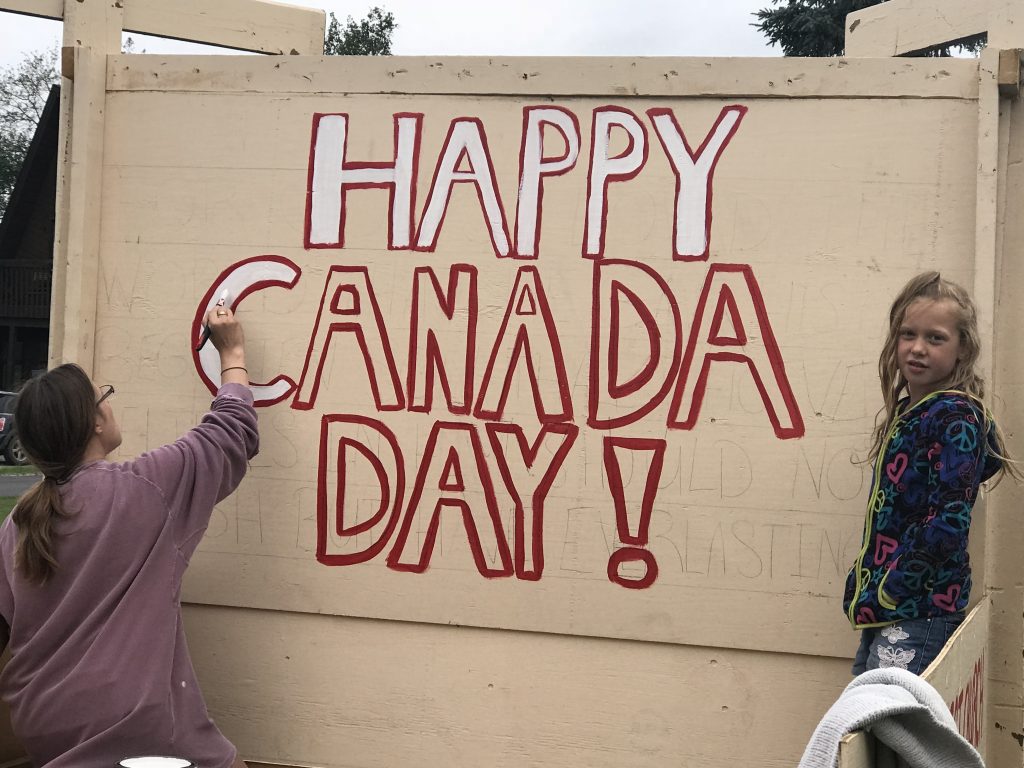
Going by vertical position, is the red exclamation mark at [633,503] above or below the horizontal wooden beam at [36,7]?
below

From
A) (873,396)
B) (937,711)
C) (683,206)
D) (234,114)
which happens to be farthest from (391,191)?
(937,711)

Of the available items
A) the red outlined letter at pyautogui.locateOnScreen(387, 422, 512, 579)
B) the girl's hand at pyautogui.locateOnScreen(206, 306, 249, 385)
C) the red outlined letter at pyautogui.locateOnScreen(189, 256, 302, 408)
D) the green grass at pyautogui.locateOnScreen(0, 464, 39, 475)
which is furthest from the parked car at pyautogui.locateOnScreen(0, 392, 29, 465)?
the red outlined letter at pyautogui.locateOnScreen(387, 422, 512, 579)

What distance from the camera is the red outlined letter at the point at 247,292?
11.3ft

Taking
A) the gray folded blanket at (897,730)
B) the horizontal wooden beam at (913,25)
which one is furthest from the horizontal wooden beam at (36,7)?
the gray folded blanket at (897,730)

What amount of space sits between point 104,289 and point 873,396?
7.68ft

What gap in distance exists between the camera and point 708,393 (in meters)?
3.22

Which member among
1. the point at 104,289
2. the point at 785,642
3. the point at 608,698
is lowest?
the point at 608,698

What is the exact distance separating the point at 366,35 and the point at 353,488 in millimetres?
38663

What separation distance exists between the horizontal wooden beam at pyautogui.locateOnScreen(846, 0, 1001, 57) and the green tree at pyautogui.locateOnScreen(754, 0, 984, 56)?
2235 cm

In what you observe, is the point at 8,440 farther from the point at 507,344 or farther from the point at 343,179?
the point at 507,344

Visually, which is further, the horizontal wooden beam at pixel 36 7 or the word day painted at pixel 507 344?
the horizontal wooden beam at pixel 36 7

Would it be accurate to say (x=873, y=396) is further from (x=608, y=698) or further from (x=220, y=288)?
(x=220, y=288)

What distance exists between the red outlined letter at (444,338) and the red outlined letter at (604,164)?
0.37m

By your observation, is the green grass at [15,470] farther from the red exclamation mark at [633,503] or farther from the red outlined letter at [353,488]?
the red exclamation mark at [633,503]
